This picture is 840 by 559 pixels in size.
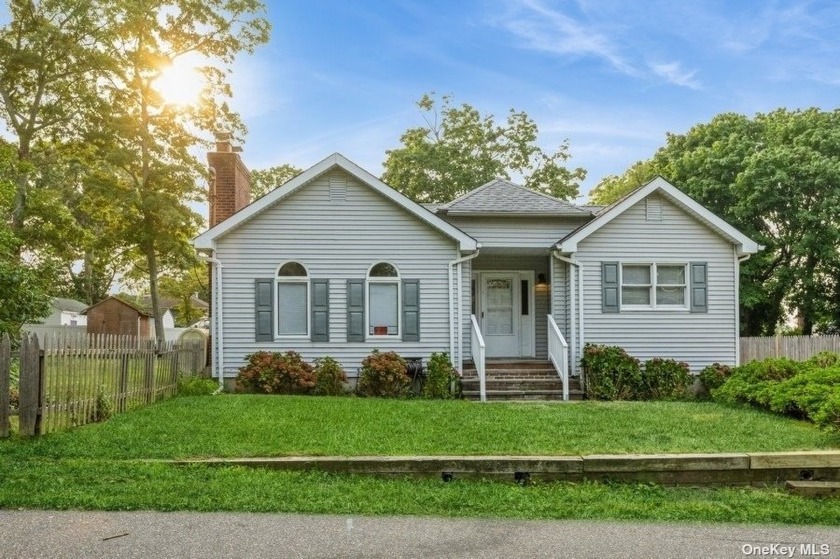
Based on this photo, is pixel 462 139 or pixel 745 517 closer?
pixel 745 517

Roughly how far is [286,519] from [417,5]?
12335 mm

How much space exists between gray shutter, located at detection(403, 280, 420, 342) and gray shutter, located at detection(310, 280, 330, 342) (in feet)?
5.44

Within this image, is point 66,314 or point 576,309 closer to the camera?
point 576,309

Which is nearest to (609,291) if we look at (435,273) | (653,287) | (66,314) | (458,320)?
(653,287)

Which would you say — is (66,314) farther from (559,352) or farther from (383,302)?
(559,352)

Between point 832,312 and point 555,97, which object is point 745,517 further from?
point 832,312

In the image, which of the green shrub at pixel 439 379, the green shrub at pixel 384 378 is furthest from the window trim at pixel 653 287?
the green shrub at pixel 384 378

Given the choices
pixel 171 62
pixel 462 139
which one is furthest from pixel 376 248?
pixel 462 139

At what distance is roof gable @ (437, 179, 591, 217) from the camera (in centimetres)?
1502

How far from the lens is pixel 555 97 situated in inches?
732

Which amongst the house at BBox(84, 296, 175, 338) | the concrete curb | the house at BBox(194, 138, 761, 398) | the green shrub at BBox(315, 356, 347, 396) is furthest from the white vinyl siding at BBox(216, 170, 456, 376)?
the house at BBox(84, 296, 175, 338)

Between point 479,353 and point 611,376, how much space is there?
2.77 meters

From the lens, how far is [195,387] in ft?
41.5

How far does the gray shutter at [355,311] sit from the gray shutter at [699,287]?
738 centimetres
